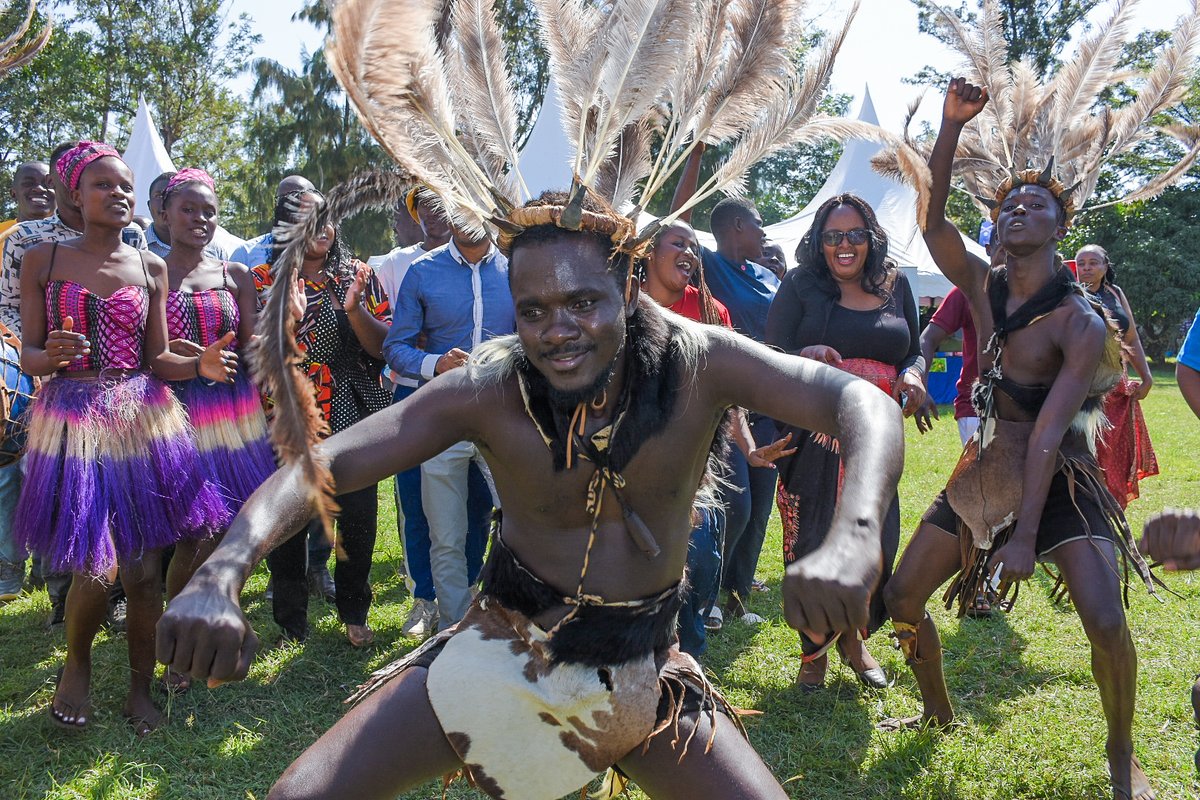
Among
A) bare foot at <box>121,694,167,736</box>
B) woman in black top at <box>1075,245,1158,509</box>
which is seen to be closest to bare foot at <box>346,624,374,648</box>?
bare foot at <box>121,694,167,736</box>

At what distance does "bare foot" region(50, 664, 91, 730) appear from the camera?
3709 mm

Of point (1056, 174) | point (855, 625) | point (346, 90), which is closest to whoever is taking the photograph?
point (855, 625)

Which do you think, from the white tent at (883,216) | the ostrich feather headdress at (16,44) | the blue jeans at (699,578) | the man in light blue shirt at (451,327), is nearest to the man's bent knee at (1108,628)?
the blue jeans at (699,578)

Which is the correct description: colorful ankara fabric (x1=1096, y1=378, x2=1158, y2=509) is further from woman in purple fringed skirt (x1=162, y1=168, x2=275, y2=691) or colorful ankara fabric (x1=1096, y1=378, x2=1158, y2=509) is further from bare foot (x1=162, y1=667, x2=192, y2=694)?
bare foot (x1=162, y1=667, x2=192, y2=694)

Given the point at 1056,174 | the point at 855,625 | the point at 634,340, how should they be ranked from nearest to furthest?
the point at 855,625
the point at 634,340
the point at 1056,174

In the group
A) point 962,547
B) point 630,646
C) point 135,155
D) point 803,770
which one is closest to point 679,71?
point 630,646

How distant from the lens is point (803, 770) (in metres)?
3.58

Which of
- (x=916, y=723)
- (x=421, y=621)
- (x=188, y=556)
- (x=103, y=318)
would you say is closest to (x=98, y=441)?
(x=103, y=318)

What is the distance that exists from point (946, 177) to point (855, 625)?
2570 millimetres

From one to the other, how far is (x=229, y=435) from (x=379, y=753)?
251 centimetres

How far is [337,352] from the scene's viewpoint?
4.84 metres

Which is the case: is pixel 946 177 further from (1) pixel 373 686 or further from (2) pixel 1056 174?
(1) pixel 373 686

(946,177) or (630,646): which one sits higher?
(946,177)

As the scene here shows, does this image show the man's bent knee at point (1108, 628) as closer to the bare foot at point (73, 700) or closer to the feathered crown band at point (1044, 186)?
the feathered crown band at point (1044, 186)
